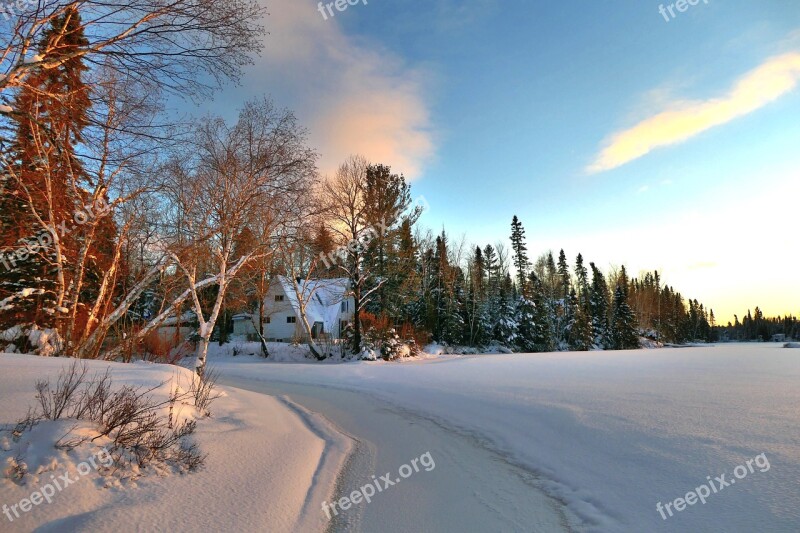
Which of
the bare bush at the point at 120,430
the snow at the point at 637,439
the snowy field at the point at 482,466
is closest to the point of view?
the snowy field at the point at 482,466

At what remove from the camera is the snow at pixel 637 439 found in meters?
3.57

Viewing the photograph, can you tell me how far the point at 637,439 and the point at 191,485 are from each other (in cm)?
527

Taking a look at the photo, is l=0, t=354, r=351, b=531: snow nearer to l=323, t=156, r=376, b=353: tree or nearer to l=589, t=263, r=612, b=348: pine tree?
l=323, t=156, r=376, b=353: tree

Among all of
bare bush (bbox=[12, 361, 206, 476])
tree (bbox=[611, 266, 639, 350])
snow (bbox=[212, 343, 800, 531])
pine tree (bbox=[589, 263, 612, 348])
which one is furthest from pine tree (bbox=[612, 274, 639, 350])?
bare bush (bbox=[12, 361, 206, 476])

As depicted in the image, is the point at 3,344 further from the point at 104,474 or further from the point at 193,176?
the point at 104,474

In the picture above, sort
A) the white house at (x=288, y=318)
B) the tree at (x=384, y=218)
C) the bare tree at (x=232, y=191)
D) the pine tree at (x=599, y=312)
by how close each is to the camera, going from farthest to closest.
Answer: the pine tree at (x=599, y=312)
the white house at (x=288, y=318)
the tree at (x=384, y=218)
the bare tree at (x=232, y=191)

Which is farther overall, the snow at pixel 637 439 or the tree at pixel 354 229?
the tree at pixel 354 229

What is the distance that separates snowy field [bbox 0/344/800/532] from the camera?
10.8ft

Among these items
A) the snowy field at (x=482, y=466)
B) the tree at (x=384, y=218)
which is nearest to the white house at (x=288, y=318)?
the tree at (x=384, y=218)

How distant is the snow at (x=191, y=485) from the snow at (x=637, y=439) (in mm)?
→ 1101

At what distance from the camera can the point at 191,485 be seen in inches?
145

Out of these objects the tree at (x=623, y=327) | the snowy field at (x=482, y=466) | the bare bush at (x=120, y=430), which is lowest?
the snowy field at (x=482, y=466)

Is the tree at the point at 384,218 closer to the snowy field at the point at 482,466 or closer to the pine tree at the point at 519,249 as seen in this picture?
the snowy field at the point at 482,466

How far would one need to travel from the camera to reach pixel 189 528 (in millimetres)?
3016
